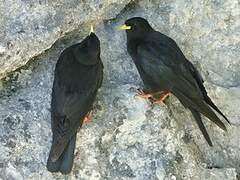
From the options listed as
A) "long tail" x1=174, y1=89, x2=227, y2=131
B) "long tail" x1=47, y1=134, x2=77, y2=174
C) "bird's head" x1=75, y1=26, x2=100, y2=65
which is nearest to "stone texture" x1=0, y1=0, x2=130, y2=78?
"bird's head" x1=75, y1=26, x2=100, y2=65

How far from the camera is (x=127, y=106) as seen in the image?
6957 mm

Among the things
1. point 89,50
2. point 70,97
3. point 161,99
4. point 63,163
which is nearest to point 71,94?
point 70,97

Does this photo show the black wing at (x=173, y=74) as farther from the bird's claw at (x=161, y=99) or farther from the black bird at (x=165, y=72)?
the bird's claw at (x=161, y=99)

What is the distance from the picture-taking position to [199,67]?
750 centimetres

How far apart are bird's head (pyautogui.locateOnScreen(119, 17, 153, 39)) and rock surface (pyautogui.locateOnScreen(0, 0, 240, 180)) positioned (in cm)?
23

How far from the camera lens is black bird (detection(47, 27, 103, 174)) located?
6434mm

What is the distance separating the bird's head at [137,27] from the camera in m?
7.21

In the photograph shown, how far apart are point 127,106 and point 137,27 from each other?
0.80m

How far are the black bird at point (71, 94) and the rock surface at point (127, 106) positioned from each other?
186mm

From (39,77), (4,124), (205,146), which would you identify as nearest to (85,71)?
(39,77)

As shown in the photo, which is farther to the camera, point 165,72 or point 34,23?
point 165,72

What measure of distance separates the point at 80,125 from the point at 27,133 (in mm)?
493

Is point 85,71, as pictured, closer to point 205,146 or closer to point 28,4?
point 28,4

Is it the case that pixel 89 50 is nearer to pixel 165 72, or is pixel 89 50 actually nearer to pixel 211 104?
pixel 165 72
